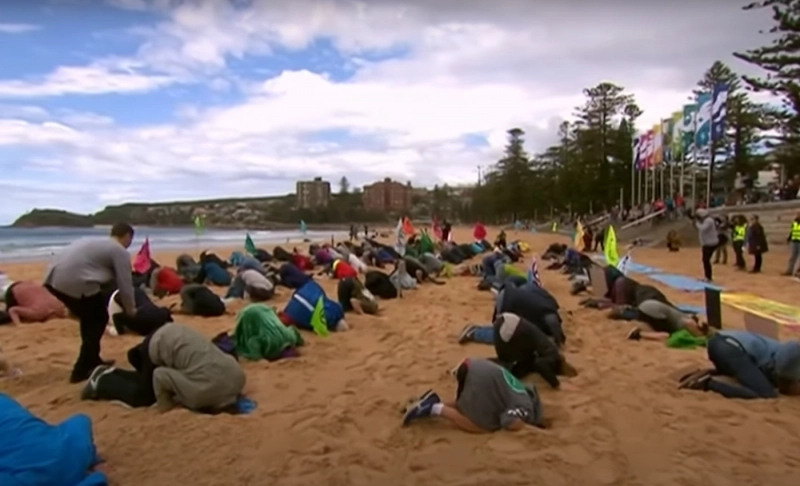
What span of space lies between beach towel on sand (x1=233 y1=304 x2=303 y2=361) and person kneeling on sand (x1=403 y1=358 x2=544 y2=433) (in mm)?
2343

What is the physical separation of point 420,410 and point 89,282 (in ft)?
9.97

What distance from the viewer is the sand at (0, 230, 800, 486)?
364cm

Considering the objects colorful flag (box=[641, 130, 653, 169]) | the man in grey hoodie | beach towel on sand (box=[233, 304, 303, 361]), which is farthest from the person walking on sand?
colorful flag (box=[641, 130, 653, 169])

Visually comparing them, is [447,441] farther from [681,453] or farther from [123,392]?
[123,392]

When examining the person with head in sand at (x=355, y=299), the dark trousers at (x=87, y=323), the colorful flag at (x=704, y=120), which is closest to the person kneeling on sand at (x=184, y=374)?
the dark trousers at (x=87, y=323)

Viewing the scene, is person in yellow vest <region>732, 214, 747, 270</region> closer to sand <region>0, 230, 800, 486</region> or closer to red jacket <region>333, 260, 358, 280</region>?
red jacket <region>333, 260, 358, 280</region>

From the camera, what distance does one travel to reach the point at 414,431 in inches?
173

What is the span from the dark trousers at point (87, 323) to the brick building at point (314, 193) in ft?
328

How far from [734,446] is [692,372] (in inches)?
61.8

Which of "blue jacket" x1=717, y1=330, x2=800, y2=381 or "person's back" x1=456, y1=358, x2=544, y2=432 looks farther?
"blue jacket" x1=717, y1=330, x2=800, y2=381

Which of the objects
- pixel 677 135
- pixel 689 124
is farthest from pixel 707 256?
pixel 677 135

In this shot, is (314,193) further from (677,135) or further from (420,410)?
(420,410)

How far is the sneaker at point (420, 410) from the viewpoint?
4.48 meters

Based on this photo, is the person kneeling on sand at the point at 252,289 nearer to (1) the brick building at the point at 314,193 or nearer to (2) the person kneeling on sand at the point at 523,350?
(2) the person kneeling on sand at the point at 523,350
